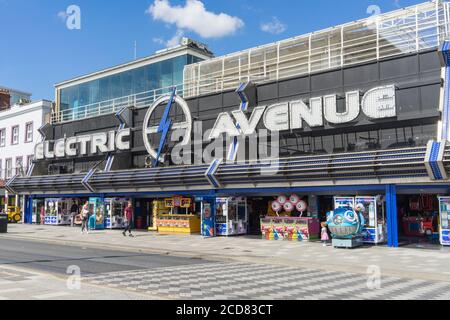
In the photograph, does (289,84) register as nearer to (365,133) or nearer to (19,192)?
(365,133)

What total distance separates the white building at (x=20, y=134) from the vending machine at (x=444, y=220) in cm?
3373

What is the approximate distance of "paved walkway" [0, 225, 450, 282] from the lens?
14398mm

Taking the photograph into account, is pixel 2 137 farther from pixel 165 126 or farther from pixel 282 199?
pixel 282 199

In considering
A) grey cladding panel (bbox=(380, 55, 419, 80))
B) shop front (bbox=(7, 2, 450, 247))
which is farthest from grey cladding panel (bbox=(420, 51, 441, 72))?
grey cladding panel (bbox=(380, 55, 419, 80))

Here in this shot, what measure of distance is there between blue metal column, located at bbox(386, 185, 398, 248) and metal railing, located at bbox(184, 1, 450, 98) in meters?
7.11

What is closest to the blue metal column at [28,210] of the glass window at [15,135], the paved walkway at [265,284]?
the glass window at [15,135]

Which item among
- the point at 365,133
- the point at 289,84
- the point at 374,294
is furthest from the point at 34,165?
the point at 374,294

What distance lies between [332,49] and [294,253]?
12.2m

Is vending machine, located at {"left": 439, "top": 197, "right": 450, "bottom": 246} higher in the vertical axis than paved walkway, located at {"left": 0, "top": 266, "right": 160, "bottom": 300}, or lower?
higher

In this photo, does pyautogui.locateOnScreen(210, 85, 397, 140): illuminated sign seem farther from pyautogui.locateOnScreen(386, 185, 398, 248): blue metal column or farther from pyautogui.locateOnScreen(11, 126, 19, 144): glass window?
pyautogui.locateOnScreen(11, 126, 19, 144): glass window

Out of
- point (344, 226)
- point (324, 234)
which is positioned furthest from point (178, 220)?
point (344, 226)

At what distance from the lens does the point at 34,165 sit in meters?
A: 39.5

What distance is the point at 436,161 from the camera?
18.1m
